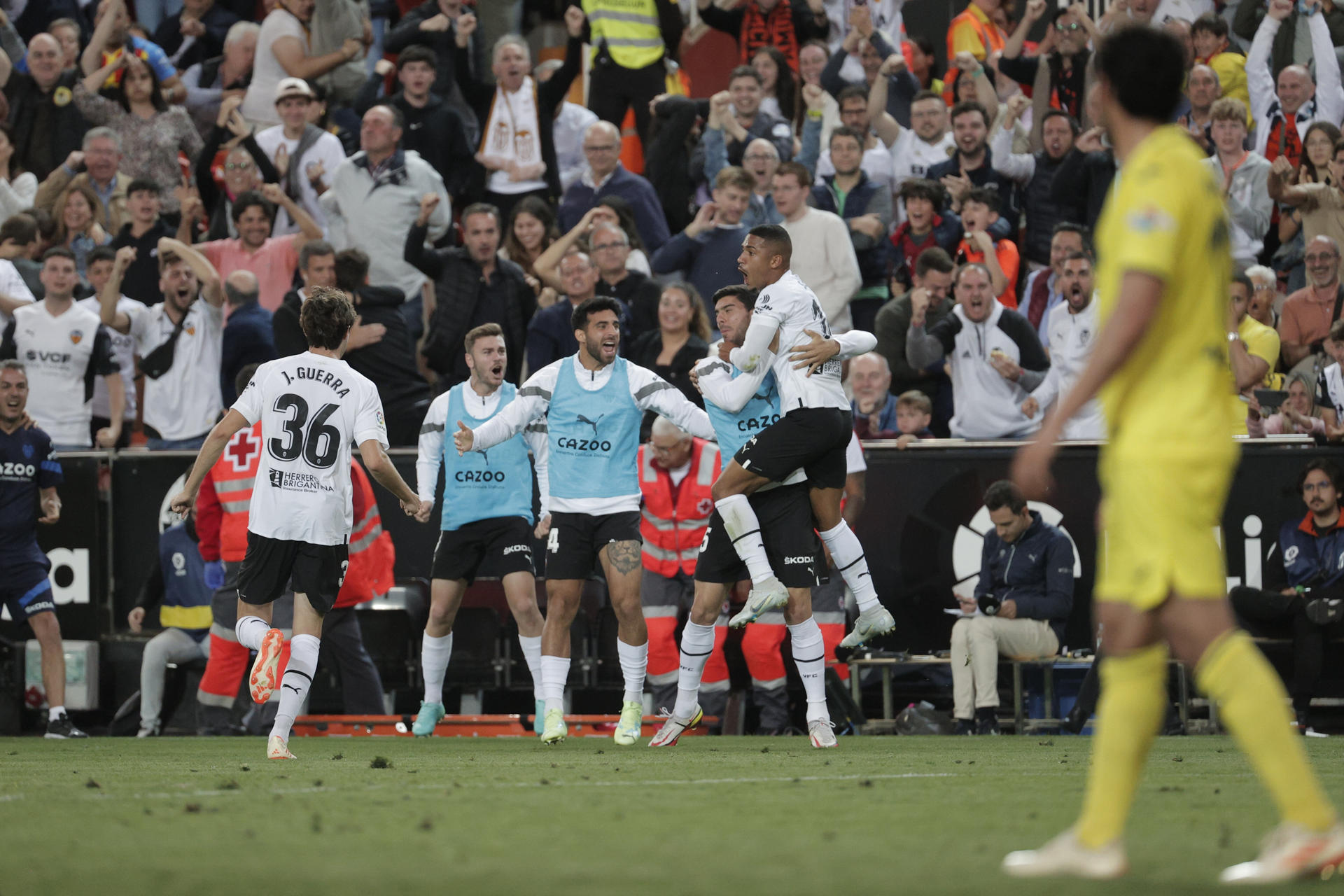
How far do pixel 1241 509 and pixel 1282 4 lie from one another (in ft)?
18.9

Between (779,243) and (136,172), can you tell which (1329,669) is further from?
(136,172)

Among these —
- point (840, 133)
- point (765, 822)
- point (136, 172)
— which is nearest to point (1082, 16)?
point (840, 133)

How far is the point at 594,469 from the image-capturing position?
421 inches

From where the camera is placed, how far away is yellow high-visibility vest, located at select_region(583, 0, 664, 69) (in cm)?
1752

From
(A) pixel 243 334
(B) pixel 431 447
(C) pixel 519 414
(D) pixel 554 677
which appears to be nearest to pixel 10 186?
(A) pixel 243 334

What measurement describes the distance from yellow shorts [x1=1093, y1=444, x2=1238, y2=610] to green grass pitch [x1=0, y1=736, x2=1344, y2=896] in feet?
2.36

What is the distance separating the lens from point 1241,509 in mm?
12617

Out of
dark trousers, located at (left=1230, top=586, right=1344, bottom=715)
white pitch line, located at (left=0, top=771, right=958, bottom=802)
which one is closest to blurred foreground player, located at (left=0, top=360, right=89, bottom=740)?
white pitch line, located at (left=0, top=771, right=958, bottom=802)

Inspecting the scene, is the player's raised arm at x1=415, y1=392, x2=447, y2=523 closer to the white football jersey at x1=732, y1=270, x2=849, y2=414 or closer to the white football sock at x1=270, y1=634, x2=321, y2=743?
the white football sock at x1=270, y1=634, x2=321, y2=743

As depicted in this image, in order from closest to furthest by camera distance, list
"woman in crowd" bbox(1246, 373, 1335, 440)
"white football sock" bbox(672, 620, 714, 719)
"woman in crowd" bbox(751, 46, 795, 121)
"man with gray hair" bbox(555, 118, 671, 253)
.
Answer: "white football sock" bbox(672, 620, 714, 719) < "woman in crowd" bbox(1246, 373, 1335, 440) < "man with gray hair" bbox(555, 118, 671, 253) < "woman in crowd" bbox(751, 46, 795, 121)

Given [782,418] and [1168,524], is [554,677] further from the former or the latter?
[1168,524]

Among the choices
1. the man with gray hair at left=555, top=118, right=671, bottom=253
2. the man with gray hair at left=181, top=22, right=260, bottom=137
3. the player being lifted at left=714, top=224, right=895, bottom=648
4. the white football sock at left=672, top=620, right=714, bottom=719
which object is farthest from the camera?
the man with gray hair at left=181, top=22, right=260, bottom=137

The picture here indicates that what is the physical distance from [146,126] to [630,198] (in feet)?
16.8

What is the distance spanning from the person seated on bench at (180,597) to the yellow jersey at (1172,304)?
9.99 metres
